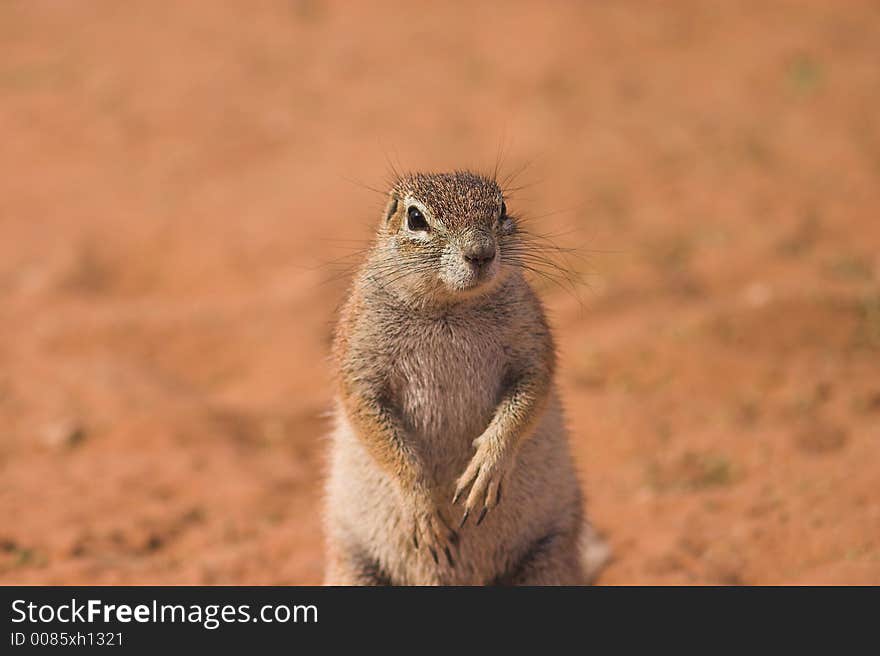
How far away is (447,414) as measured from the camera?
150 inches

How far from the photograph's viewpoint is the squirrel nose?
11.3 ft

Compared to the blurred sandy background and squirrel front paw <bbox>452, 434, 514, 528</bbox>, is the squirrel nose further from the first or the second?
the blurred sandy background

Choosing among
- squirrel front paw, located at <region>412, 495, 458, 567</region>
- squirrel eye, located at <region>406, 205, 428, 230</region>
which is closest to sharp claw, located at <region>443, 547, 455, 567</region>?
squirrel front paw, located at <region>412, 495, 458, 567</region>

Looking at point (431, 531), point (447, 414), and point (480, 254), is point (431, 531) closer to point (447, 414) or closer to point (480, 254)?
point (447, 414)

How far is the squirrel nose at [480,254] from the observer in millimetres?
3439

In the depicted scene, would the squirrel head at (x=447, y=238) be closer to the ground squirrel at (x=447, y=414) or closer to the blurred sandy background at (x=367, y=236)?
the ground squirrel at (x=447, y=414)

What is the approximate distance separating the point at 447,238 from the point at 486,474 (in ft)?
2.90

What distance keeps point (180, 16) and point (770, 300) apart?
32.2ft

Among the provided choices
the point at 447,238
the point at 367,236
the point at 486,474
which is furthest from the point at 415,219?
the point at 367,236

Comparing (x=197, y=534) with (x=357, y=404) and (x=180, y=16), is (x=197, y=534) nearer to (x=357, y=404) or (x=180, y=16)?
(x=357, y=404)

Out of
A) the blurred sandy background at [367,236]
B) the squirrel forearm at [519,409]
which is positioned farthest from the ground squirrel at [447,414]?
the blurred sandy background at [367,236]

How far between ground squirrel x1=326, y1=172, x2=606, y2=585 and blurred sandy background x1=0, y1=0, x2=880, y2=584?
Result: 99cm
